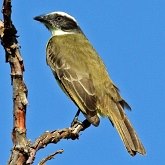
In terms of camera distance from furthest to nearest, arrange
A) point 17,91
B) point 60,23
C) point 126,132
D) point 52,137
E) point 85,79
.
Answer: point 60,23 < point 85,79 < point 126,132 < point 52,137 < point 17,91

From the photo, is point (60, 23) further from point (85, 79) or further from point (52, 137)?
point (52, 137)

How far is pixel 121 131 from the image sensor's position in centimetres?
580

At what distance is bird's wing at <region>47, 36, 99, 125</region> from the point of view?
616 centimetres

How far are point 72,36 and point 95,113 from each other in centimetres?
219

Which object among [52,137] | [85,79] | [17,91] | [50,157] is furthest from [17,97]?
[85,79]

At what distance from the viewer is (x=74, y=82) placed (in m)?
6.63

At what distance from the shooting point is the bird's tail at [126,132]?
5.12 metres

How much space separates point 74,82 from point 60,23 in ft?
5.75

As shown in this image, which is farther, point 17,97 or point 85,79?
point 85,79

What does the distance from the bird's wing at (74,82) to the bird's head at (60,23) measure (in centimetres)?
64

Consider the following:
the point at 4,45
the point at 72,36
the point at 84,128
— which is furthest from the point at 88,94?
the point at 4,45

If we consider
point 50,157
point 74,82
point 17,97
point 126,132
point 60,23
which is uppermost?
point 60,23

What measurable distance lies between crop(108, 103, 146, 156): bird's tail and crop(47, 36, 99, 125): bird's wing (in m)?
0.28

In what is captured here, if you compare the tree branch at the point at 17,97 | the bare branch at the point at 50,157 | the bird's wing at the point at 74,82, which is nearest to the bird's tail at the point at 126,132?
the bird's wing at the point at 74,82
